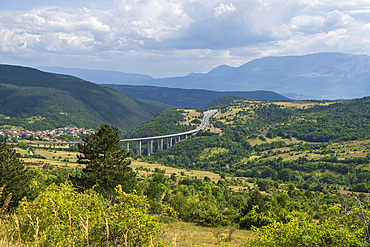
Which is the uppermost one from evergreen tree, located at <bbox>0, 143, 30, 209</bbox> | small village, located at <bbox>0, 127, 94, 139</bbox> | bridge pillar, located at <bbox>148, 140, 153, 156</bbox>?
evergreen tree, located at <bbox>0, 143, 30, 209</bbox>

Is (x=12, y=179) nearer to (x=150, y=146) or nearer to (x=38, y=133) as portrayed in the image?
(x=150, y=146)

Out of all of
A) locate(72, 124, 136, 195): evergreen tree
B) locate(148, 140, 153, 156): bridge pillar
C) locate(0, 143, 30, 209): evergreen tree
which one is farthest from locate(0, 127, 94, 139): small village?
locate(72, 124, 136, 195): evergreen tree

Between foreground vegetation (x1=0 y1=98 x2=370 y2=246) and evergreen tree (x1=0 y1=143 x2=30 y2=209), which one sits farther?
evergreen tree (x1=0 y1=143 x2=30 y2=209)

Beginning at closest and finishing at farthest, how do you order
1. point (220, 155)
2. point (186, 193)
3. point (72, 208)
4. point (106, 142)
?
point (72, 208)
point (106, 142)
point (186, 193)
point (220, 155)

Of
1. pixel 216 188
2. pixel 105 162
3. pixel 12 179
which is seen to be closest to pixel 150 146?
pixel 216 188

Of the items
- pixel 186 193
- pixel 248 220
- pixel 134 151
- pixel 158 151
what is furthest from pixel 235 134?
pixel 248 220

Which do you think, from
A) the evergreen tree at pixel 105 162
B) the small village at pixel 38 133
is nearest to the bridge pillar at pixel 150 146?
the small village at pixel 38 133

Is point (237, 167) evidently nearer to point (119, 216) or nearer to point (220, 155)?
point (220, 155)

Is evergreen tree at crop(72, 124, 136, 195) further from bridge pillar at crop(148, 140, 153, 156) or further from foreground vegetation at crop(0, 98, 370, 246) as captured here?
bridge pillar at crop(148, 140, 153, 156)
